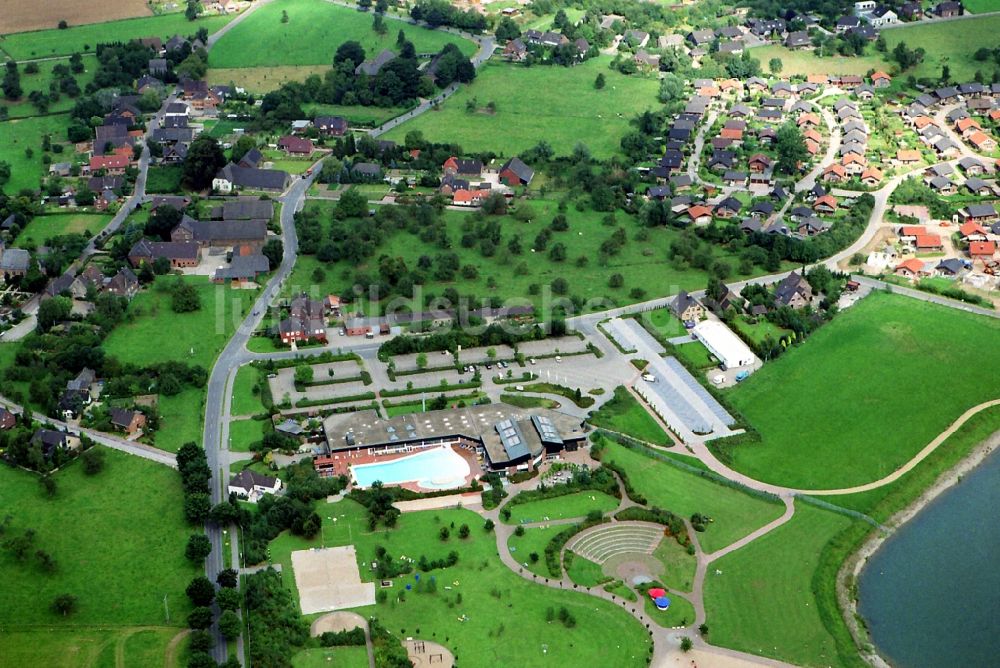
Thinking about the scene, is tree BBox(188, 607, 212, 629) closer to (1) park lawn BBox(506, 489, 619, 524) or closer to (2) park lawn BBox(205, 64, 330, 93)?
(1) park lawn BBox(506, 489, 619, 524)

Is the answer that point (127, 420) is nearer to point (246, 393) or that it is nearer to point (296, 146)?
point (246, 393)

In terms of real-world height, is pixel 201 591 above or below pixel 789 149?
below

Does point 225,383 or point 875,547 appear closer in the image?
point 875,547

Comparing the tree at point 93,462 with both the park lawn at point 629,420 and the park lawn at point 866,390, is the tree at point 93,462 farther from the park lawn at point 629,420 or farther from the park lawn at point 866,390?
the park lawn at point 866,390

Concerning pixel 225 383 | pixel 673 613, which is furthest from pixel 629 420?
pixel 225 383

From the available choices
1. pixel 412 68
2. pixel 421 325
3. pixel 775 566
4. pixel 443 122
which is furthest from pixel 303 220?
pixel 775 566

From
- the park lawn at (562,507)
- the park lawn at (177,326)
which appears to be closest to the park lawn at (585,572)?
the park lawn at (562,507)
